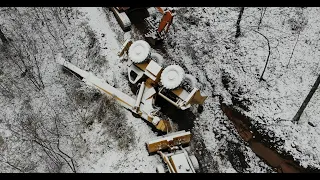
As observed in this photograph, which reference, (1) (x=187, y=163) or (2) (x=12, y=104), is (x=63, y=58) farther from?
(1) (x=187, y=163)

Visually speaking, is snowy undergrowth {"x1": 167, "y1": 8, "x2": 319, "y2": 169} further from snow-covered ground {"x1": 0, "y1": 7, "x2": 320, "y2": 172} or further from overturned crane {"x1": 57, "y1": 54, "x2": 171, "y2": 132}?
overturned crane {"x1": 57, "y1": 54, "x2": 171, "y2": 132}

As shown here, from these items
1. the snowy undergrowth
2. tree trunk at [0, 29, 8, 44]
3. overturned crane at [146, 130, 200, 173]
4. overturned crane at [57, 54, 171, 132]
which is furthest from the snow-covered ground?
tree trunk at [0, 29, 8, 44]

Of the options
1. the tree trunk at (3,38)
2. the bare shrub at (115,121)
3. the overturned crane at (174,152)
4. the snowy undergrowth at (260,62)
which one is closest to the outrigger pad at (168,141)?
the overturned crane at (174,152)

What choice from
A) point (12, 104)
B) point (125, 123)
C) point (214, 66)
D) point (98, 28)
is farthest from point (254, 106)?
point (12, 104)

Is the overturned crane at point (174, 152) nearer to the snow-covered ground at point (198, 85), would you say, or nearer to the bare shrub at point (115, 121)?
the snow-covered ground at point (198, 85)

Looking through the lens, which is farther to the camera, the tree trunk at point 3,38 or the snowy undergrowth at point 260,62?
the tree trunk at point 3,38

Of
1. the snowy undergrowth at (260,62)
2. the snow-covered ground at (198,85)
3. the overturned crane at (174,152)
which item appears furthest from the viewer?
the snowy undergrowth at (260,62)

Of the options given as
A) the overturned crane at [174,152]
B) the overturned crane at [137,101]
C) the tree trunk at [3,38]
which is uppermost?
the tree trunk at [3,38]
